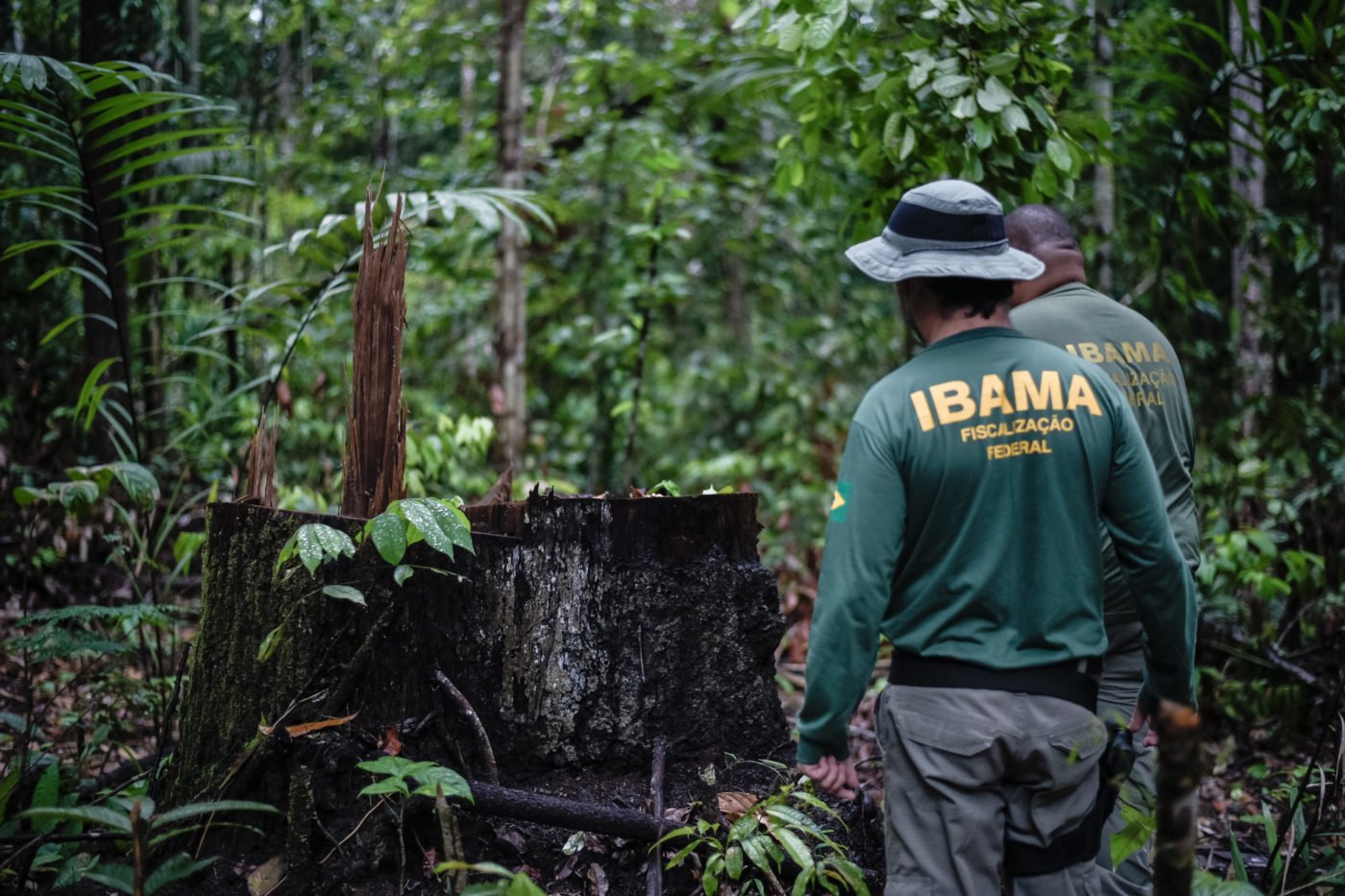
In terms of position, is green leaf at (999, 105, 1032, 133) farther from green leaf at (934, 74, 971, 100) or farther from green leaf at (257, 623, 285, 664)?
green leaf at (257, 623, 285, 664)

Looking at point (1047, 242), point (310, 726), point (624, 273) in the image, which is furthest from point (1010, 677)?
point (624, 273)

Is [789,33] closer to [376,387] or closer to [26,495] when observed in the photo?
[376,387]

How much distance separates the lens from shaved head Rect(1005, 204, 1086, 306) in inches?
118

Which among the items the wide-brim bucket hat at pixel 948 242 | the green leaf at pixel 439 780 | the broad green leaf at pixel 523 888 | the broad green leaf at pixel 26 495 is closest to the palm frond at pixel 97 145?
the broad green leaf at pixel 26 495

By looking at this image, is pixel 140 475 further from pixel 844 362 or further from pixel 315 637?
pixel 844 362

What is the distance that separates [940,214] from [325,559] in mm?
1779

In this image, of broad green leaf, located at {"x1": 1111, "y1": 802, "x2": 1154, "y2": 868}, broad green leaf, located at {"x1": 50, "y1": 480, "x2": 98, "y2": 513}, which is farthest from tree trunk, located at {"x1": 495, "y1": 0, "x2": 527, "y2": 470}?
broad green leaf, located at {"x1": 1111, "y1": 802, "x2": 1154, "y2": 868}

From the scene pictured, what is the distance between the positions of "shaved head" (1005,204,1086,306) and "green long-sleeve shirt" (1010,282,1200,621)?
0.37 feet

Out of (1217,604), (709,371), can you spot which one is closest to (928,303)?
(1217,604)

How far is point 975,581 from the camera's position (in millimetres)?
2004

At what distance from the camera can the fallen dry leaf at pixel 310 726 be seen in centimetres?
256

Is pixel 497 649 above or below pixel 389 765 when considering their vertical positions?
above

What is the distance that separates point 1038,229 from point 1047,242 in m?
0.05

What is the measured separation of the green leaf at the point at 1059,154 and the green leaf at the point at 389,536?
2.58 metres
